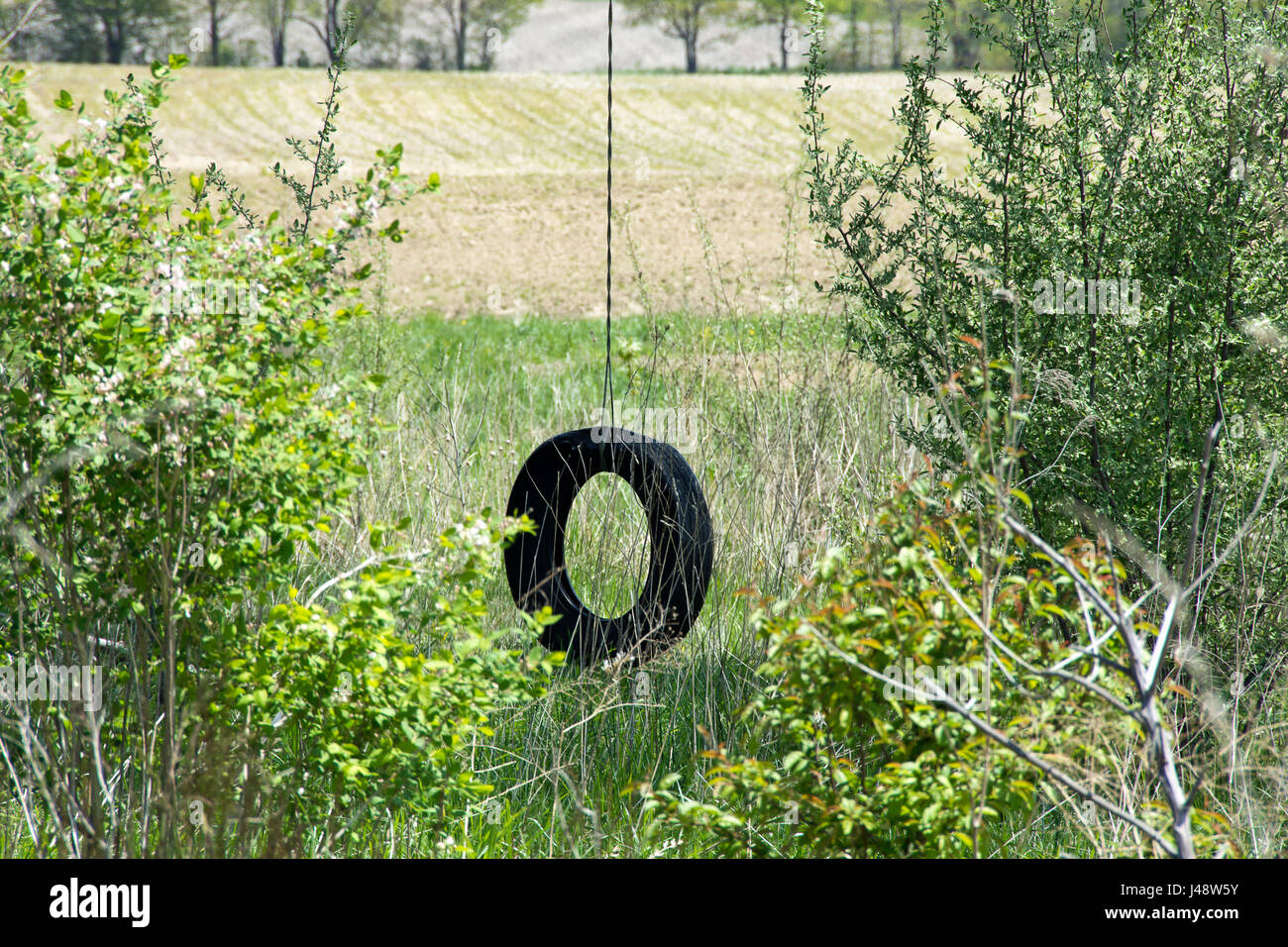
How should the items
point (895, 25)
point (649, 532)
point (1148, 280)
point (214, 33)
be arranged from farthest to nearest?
point (895, 25) < point (214, 33) < point (649, 532) < point (1148, 280)

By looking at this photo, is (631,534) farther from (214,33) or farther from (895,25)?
(895,25)

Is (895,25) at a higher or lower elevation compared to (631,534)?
higher

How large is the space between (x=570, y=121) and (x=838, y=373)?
37692mm

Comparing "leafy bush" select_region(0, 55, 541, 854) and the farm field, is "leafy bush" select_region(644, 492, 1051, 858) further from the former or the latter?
"leafy bush" select_region(0, 55, 541, 854)

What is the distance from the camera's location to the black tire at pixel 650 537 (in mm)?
3588

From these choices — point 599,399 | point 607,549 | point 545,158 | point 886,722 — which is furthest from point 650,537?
point 545,158

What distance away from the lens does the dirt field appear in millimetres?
18562

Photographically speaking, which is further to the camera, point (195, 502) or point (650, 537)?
point (650, 537)

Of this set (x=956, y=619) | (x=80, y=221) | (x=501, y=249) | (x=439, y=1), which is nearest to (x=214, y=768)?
(x=80, y=221)

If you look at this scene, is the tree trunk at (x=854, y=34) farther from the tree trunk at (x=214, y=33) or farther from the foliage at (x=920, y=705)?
the foliage at (x=920, y=705)

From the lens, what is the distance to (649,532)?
3959 mm

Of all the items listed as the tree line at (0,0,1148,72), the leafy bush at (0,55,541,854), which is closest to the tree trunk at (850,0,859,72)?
the tree line at (0,0,1148,72)

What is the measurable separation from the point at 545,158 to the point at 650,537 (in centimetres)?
3387

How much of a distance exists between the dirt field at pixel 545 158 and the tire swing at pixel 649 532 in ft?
27.8
